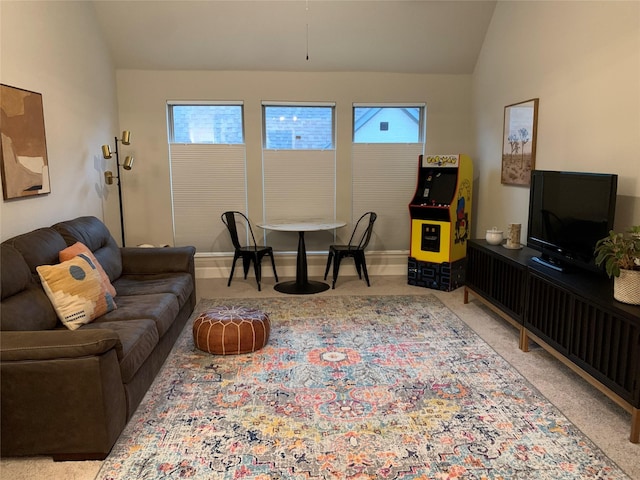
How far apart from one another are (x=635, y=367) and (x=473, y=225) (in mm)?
3644

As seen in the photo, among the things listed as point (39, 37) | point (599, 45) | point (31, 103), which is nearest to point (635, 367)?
point (599, 45)

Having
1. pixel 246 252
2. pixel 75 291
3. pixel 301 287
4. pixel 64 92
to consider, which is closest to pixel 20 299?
pixel 75 291

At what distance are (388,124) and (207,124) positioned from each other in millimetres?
2227

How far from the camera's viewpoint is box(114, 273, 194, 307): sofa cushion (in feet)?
12.0

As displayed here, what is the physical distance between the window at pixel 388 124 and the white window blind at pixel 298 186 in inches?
19.4

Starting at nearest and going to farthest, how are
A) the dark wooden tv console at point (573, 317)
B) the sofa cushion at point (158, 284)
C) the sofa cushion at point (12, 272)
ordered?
1. the dark wooden tv console at point (573, 317)
2. the sofa cushion at point (12, 272)
3. the sofa cushion at point (158, 284)

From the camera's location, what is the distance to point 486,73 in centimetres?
537

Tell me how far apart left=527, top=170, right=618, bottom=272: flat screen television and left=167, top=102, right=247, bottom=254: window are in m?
3.34

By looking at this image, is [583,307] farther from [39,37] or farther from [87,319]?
[39,37]

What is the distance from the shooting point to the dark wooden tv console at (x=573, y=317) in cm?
244

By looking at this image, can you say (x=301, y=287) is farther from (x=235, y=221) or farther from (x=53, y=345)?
(x=53, y=345)

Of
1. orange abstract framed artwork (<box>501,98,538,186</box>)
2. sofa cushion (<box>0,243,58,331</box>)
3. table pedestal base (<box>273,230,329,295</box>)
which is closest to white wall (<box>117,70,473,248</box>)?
table pedestal base (<box>273,230,329,295</box>)

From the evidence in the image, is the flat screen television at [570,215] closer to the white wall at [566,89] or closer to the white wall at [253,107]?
the white wall at [566,89]

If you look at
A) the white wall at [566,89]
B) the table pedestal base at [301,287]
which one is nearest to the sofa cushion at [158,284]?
the table pedestal base at [301,287]
